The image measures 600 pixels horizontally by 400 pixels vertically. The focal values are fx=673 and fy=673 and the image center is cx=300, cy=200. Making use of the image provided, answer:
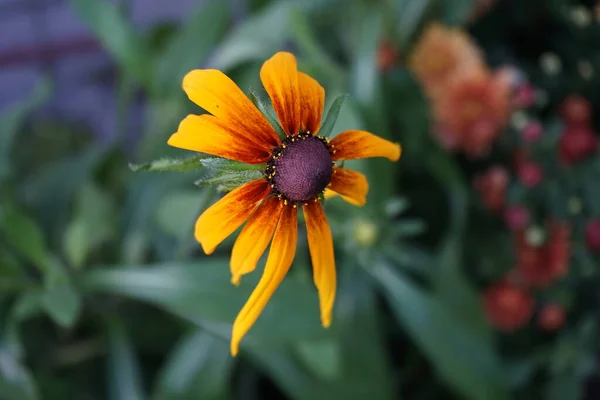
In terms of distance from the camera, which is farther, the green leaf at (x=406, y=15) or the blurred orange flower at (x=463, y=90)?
the green leaf at (x=406, y=15)

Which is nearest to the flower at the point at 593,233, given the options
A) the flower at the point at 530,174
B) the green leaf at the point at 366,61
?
the flower at the point at 530,174

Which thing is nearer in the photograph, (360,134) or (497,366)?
(360,134)

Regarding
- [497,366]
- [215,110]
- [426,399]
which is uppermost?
[215,110]

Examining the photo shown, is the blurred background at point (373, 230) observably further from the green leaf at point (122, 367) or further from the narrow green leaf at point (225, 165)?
the narrow green leaf at point (225, 165)

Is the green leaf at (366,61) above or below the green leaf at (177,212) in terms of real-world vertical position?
above

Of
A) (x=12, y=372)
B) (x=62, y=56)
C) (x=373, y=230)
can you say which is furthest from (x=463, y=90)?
(x=62, y=56)

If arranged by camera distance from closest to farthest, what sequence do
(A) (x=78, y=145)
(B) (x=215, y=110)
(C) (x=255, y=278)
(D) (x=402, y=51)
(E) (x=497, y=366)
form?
(B) (x=215, y=110) → (C) (x=255, y=278) → (E) (x=497, y=366) → (D) (x=402, y=51) → (A) (x=78, y=145)

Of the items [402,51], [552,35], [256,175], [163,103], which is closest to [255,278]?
[256,175]

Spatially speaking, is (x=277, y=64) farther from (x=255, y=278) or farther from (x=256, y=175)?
(x=255, y=278)
